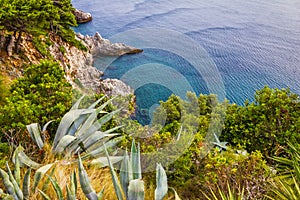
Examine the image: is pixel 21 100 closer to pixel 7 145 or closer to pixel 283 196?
pixel 7 145

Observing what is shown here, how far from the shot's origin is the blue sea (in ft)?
40.7

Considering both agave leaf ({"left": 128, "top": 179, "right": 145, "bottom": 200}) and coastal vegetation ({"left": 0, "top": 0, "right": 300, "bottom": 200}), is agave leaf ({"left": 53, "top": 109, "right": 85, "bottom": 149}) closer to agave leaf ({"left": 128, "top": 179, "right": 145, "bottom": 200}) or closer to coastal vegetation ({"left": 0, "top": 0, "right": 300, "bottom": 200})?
coastal vegetation ({"left": 0, "top": 0, "right": 300, "bottom": 200})

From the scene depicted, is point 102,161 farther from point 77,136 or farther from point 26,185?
point 26,185

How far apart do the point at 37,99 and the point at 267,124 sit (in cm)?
338

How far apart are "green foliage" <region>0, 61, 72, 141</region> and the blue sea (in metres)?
5.93

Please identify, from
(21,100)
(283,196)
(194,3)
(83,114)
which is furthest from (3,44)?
(194,3)

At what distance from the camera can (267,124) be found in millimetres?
5234

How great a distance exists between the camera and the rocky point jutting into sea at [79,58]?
8.77 meters

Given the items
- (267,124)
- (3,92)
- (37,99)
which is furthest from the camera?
(3,92)

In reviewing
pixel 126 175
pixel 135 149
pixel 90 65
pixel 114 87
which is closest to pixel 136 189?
pixel 126 175

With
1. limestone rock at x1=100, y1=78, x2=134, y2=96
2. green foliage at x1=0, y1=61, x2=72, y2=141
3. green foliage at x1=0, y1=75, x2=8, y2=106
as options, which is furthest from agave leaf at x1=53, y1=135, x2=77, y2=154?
limestone rock at x1=100, y1=78, x2=134, y2=96

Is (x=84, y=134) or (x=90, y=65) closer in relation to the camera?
(x=84, y=134)

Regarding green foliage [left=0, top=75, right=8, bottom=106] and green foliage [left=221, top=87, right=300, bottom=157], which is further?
green foliage [left=0, top=75, right=8, bottom=106]

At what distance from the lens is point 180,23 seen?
56.8ft
